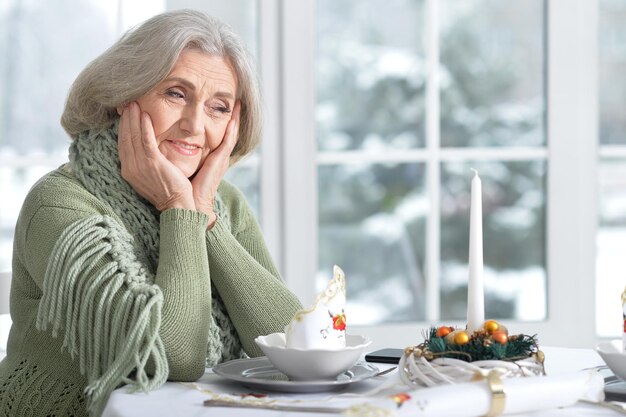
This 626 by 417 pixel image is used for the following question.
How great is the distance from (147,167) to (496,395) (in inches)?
33.4

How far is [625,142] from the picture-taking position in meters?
3.70

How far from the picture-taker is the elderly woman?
143 centimetres

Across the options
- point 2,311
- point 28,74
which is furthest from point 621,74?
point 2,311

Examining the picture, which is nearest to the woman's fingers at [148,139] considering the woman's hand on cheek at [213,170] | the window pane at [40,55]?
the woman's hand on cheek at [213,170]

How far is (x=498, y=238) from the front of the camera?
3.90m

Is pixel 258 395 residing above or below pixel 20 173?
below

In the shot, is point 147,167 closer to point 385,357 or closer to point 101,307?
point 101,307

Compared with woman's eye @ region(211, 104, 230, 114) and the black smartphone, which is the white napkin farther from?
woman's eye @ region(211, 104, 230, 114)

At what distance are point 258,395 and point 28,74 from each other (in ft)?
6.17

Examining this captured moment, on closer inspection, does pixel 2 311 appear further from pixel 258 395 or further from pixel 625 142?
pixel 625 142

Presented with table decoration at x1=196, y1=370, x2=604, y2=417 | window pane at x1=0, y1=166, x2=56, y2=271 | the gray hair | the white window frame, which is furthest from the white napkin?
window pane at x1=0, y1=166, x2=56, y2=271

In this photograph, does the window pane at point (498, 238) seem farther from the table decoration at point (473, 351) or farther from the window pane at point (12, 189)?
the table decoration at point (473, 351)

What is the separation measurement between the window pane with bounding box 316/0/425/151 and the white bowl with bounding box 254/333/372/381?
217 centimetres

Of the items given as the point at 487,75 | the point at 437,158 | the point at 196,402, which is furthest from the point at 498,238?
the point at 196,402
